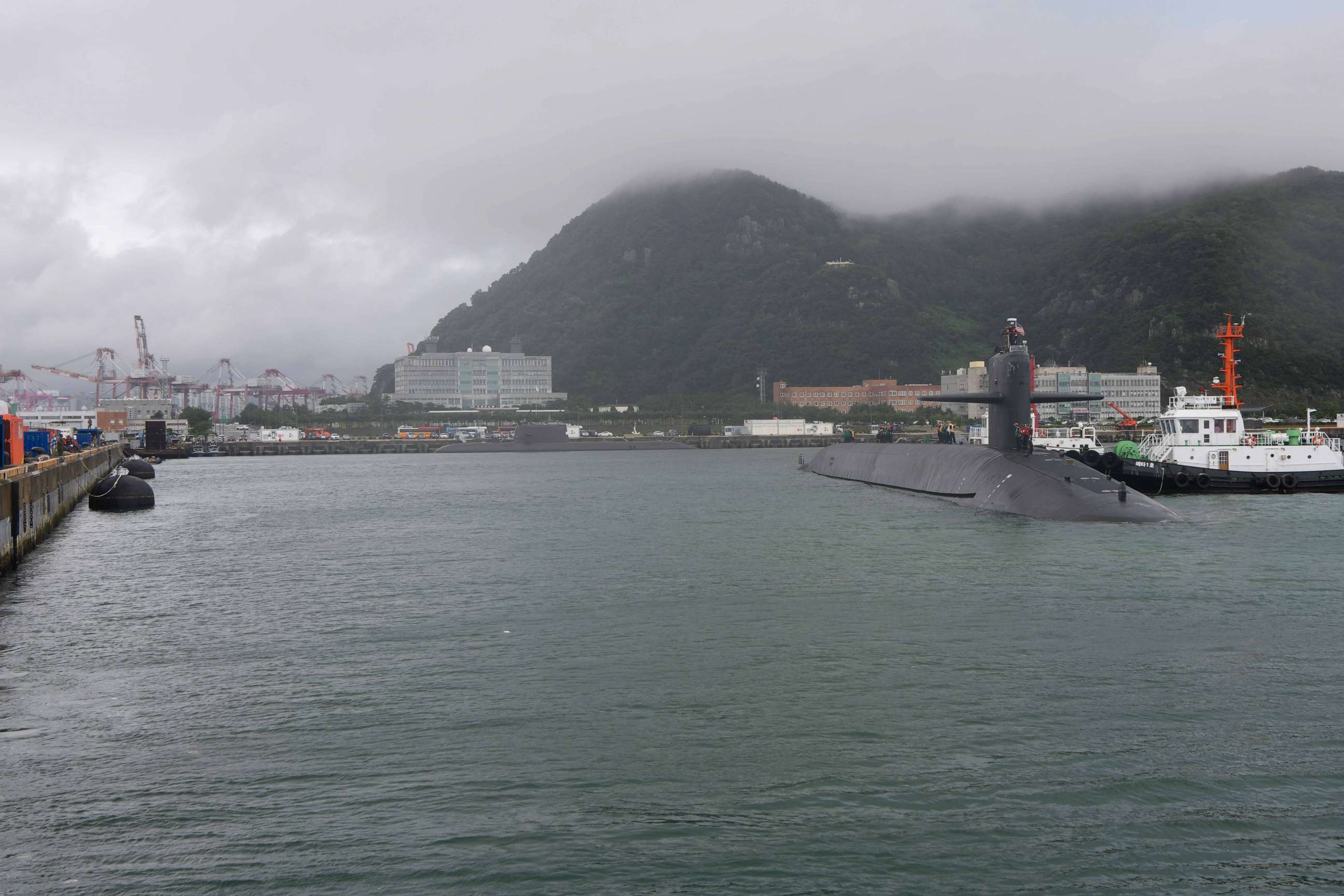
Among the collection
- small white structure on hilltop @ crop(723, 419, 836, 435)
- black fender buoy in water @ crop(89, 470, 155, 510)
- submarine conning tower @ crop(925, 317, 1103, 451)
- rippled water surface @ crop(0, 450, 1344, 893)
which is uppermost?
submarine conning tower @ crop(925, 317, 1103, 451)

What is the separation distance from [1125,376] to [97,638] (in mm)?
156601

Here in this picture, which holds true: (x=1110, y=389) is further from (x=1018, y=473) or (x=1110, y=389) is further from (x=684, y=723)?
(x=684, y=723)

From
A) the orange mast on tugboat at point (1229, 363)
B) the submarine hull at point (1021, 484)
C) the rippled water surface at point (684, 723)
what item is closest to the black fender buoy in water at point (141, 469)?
the rippled water surface at point (684, 723)

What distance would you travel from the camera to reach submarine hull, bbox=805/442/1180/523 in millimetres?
33656

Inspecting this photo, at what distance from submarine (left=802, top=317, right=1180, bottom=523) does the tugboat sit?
5.78 metres

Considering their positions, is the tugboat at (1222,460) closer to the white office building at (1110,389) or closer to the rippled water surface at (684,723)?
the rippled water surface at (684,723)

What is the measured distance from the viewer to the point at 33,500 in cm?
3334

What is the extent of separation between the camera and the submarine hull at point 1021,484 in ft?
110

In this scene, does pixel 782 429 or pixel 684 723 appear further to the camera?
pixel 782 429

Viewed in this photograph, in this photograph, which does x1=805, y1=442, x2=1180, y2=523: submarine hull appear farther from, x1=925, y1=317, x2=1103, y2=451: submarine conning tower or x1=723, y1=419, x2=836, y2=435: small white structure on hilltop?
x1=723, y1=419, x2=836, y2=435: small white structure on hilltop

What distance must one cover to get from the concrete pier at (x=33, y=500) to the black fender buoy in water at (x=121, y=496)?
45.0 inches

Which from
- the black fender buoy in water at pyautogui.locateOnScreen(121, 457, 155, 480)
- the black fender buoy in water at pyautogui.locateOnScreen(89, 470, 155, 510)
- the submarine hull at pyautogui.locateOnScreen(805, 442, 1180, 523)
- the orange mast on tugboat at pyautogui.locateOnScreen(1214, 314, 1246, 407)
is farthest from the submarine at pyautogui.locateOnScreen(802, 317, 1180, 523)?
the black fender buoy in water at pyautogui.locateOnScreen(121, 457, 155, 480)

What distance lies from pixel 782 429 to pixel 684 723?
155022mm

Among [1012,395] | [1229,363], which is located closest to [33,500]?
[1012,395]
